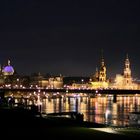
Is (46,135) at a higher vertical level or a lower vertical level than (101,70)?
lower

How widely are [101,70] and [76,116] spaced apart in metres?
158

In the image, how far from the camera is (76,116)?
22.7 meters

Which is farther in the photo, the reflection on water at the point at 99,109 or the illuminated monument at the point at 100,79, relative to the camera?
the illuminated monument at the point at 100,79

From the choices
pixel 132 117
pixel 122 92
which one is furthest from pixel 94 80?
pixel 132 117

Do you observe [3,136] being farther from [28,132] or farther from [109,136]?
[109,136]

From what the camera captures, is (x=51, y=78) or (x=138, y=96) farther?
(x=51, y=78)

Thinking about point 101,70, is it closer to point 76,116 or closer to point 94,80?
point 94,80

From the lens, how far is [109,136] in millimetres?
13586

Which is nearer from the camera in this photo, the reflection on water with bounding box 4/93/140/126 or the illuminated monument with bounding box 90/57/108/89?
the reflection on water with bounding box 4/93/140/126

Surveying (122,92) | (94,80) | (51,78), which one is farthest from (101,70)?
(122,92)

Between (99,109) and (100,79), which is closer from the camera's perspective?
(99,109)

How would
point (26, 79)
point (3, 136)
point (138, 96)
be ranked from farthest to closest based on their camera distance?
1. point (26, 79)
2. point (138, 96)
3. point (3, 136)

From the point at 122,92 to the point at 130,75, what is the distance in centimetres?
6751

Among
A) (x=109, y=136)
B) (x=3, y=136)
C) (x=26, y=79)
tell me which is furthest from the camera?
(x=26, y=79)
